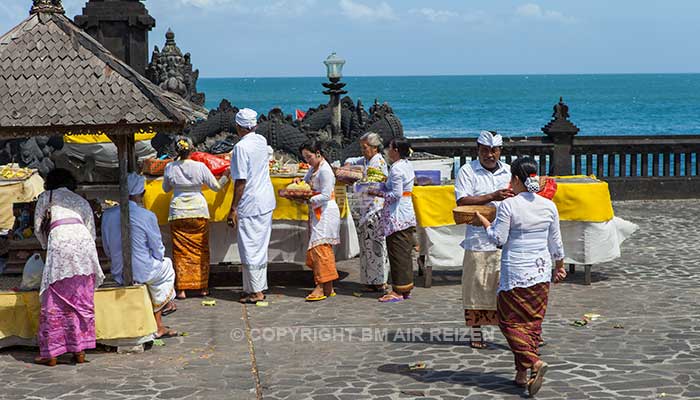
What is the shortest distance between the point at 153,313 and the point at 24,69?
7.70 feet

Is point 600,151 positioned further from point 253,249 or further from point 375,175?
point 253,249

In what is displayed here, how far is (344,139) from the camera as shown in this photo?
2078cm

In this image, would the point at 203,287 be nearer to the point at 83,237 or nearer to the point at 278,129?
the point at 83,237

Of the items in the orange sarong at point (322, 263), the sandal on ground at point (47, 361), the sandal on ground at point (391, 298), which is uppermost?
the orange sarong at point (322, 263)

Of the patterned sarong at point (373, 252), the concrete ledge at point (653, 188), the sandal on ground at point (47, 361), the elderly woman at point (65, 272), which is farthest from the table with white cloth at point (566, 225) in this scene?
the concrete ledge at point (653, 188)

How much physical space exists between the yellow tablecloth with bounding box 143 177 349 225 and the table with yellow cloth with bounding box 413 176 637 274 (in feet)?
3.17

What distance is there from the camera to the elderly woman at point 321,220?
11.0 meters

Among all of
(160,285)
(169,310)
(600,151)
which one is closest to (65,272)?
(160,285)

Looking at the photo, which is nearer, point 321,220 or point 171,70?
point 321,220

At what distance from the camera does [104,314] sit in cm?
892

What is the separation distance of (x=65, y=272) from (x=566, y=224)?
222 inches

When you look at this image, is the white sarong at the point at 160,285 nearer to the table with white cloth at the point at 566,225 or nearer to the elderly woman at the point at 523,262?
the table with white cloth at the point at 566,225

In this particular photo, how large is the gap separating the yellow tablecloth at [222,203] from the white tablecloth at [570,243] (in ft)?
3.58

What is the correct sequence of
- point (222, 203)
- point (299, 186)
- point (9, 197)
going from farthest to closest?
point (9, 197) → point (222, 203) → point (299, 186)
